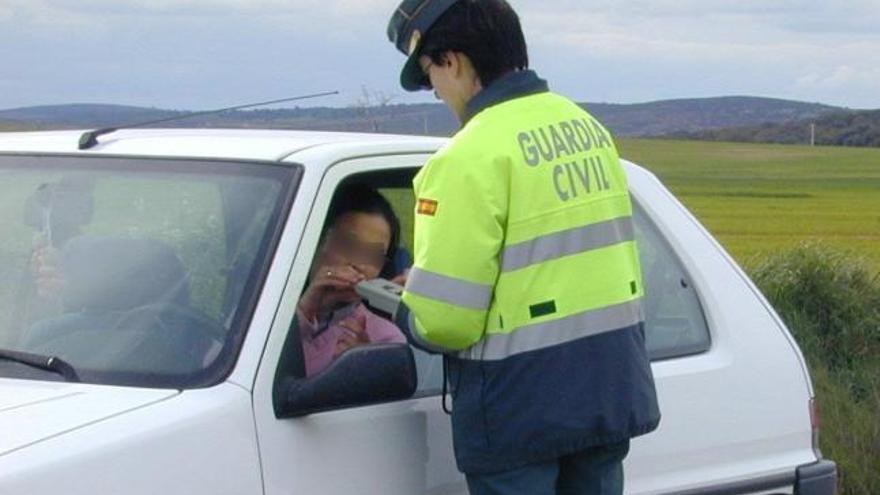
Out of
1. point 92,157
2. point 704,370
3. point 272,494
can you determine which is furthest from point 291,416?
point 704,370

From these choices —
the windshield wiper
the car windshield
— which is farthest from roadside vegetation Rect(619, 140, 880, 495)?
the windshield wiper

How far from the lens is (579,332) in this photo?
12.5 ft

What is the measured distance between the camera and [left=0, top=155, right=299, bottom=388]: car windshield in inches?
148

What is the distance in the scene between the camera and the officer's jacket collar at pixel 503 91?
3.93 m

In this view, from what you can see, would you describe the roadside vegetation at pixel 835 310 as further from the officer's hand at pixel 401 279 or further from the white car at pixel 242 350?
the officer's hand at pixel 401 279

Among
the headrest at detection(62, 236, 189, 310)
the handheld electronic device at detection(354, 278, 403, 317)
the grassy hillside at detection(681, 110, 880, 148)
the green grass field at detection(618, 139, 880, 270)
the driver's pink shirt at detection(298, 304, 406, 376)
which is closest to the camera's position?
the headrest at detection(62, 236, 189, 310)

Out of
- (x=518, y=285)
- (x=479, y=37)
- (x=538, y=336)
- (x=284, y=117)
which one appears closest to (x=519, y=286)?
(x=518, y=285)

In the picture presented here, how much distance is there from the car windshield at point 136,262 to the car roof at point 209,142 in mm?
44

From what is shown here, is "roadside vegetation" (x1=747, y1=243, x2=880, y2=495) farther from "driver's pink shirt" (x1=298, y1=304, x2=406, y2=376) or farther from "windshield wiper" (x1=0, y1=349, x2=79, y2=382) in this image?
"windshield wiper" (x1=0, y1=349, x2=79, y2=382)

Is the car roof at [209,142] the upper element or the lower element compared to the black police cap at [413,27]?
lower

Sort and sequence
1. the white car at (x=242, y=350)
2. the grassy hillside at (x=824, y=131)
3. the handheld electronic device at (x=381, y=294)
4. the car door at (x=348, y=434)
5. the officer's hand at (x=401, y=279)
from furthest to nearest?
the grassy hillside at (x=824, y=131) < the officer's hand at (x=401, y=279) < the handheld electronic device at (x=381, y=294) < the car door at (x=348, y=434) < the white car at (x=242, y=350)

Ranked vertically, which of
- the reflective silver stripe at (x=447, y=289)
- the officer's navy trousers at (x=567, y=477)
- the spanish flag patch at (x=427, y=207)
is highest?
the spanish flag patch at (x=427, y=207)

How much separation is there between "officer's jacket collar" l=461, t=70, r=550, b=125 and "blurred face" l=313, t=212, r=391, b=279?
2.27 ft

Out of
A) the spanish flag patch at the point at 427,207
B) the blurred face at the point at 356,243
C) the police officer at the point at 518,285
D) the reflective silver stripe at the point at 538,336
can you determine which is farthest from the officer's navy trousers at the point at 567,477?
the blurred face at the point at 356,243
